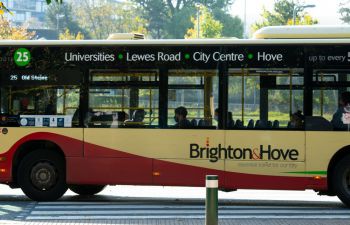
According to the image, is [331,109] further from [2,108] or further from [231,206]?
[2,108]

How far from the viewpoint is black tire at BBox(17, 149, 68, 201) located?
1454 centimetres

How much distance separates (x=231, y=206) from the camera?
14.0 meters

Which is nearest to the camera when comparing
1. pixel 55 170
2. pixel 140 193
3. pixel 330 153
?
pixel 330 153

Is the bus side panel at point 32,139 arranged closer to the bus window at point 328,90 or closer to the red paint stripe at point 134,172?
the red paint stripe at point 134,172

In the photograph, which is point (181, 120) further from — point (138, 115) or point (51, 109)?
point (51, 109)

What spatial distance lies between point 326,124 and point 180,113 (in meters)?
2.44

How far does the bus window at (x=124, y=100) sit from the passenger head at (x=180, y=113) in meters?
0.33

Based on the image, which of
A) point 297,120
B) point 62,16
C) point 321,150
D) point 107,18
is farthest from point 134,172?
point 62,16

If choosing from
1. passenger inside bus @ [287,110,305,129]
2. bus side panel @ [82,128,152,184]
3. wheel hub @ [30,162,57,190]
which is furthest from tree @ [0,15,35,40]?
passenger inside bus @ [287,110,305,129]

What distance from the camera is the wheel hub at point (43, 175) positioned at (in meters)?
14.6

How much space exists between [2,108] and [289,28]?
5183 millimetres

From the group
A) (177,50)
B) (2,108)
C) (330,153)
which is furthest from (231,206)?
(2,108)

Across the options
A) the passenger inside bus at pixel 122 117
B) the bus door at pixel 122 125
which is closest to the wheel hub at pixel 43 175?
the bus door at pixel 122 125

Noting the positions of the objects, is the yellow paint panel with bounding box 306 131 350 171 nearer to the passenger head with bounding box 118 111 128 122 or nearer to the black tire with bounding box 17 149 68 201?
the passenger head with bounding box 118 111 128 122
